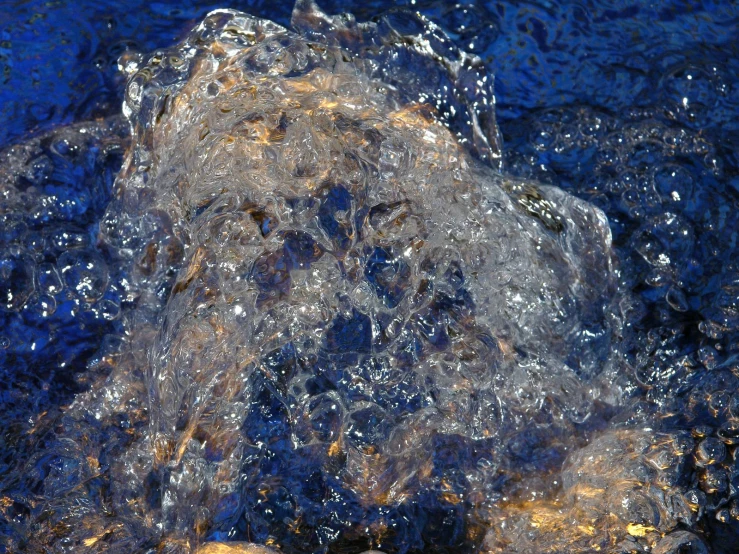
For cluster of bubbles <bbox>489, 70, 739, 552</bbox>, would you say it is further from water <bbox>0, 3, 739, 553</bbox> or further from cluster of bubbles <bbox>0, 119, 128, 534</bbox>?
cluster of bubbles <bbox>0, 119, 128, 534</bbox>

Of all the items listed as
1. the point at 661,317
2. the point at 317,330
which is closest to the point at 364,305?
the point at 317,330

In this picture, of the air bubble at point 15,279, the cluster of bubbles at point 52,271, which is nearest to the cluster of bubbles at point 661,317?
the cluster of bubbles at point 52,271

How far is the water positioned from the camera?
1.12 meters

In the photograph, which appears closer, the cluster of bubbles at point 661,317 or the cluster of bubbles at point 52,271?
the cluster of bubbles at point 661,317

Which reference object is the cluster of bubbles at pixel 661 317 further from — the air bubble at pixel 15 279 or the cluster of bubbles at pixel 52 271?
the air bubble at pixel 15 279

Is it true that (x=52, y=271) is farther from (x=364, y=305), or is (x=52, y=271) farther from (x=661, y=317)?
(x=661, y=317)

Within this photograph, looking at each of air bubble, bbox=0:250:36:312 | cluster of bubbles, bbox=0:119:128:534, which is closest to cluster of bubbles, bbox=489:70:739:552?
cluster of bubbles, bbox=0:119:128:534

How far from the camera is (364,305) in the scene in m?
1.22

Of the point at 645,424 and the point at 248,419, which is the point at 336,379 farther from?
the point at 645,424

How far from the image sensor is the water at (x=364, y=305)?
44.3 inches

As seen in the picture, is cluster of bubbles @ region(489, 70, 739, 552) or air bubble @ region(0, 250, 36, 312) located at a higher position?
cluster of bubbles @ region(489, 70, 739, 552)

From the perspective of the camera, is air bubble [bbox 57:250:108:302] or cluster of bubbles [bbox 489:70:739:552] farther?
air bubble [bbox 57:250:108:302]

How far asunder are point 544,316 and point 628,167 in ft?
1.00

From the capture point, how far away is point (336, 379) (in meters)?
1.21
